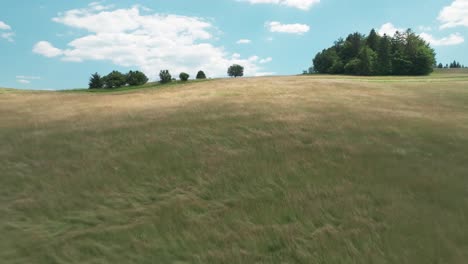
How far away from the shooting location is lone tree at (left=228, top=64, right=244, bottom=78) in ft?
311

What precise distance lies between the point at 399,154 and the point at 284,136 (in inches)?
136

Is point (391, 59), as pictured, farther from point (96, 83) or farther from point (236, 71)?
point (96, 83)

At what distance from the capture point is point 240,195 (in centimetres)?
649

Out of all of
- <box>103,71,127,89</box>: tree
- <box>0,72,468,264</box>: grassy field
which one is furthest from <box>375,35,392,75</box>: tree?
<box>0,72,468,264</box>: grassy field

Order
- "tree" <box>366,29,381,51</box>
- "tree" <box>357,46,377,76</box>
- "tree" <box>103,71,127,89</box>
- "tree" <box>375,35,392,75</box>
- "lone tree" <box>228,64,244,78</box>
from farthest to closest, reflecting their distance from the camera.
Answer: "lone tree" <box>228,64,244,78</box>, "tree" <box>366,29,381,51</box>, "tree" <box>375,35,392,75</box>, "tree" <box>357,46,377,76</box>, "tree" <box>103,71,127,89</box>

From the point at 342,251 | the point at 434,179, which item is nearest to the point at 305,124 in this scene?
the point at 434,179

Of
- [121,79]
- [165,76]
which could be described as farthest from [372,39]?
[121,79]

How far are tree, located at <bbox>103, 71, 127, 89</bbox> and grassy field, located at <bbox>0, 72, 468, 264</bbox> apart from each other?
4597 cm

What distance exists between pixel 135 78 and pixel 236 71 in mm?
43047

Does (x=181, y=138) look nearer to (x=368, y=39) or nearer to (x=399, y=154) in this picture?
(x=399, y=154)

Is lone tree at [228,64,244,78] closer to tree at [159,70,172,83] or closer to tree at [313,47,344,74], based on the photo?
tree at [313,47,344,74]

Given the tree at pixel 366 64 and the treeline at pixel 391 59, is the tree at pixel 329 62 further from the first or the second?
the tree at pixel 366 64

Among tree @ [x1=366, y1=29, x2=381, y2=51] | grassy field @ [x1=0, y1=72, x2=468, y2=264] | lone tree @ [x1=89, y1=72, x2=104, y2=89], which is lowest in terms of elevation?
grassy field @ [x1=0, y1=72, x2=468, y2=264]

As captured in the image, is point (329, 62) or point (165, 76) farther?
point (329, 62)
